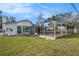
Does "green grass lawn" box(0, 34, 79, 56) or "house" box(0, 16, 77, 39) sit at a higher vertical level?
"house" box(0, 16, 77, 39)

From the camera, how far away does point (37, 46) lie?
16.3ft

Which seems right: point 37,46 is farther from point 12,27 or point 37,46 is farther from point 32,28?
point 12,27

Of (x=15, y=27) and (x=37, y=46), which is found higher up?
(x=15, y=27)

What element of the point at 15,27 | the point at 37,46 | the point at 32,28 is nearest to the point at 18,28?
the point at 15,27

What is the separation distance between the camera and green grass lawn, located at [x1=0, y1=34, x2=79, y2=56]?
16.2 ft

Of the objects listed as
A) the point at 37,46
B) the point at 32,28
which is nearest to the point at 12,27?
the point at 32,28

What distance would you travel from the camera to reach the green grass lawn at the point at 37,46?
16.2ft

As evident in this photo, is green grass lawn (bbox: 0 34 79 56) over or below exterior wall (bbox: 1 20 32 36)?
below

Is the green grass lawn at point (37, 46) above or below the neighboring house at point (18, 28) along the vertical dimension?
below

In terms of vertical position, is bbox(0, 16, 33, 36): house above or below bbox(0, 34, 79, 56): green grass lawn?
above

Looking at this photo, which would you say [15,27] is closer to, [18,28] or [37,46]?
[18,28]

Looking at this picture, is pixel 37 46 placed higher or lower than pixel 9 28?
lower

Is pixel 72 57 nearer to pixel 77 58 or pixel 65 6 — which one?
pixel 77 58

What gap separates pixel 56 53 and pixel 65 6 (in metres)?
0.57
